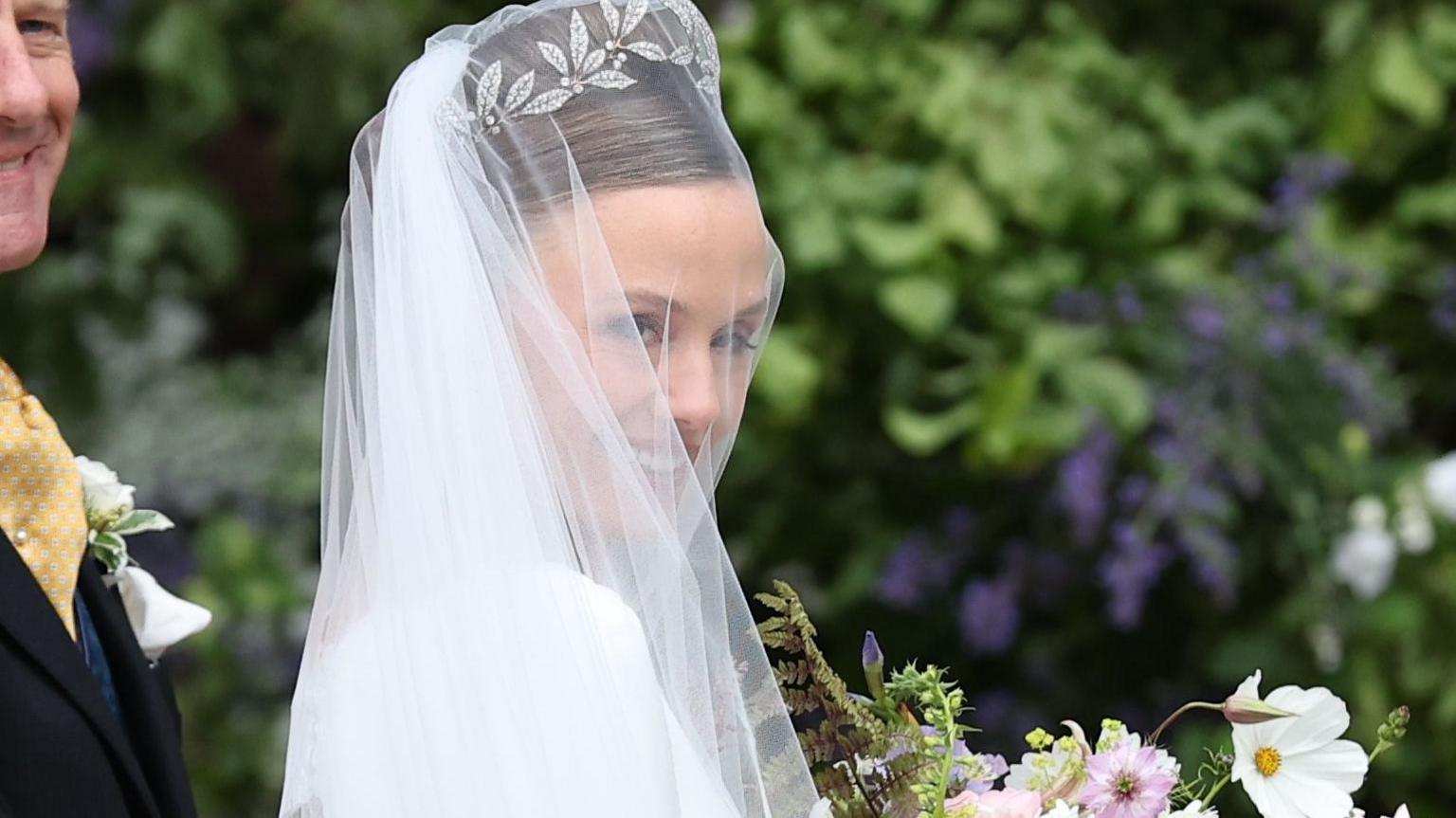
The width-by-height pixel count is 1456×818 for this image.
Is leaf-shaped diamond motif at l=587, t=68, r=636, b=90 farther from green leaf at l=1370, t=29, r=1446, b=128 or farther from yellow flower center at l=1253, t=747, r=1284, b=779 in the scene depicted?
green leaf at l=1370, t=29, r=1446, b=128

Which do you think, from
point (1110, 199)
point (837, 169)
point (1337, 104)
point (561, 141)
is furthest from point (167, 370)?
point (561, 141)

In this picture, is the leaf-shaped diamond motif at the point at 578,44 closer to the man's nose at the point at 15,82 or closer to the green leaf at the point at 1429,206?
the man's nose at the point at 15,82

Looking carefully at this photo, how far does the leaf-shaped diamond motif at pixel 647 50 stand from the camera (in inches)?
63.5

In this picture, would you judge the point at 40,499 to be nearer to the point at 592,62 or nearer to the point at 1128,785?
the point at 592,62


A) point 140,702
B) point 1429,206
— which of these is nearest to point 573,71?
point 140,702

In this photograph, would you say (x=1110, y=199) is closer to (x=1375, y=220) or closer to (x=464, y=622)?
(x=1375, y=220)

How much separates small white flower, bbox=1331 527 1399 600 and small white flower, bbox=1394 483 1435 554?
0.09 feet

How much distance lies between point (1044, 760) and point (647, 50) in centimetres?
72

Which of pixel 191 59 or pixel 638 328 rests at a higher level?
pixel 638 328

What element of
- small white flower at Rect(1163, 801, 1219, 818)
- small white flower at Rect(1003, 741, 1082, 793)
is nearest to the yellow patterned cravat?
small white flower at Rect(1003, 741, 1082, 793)

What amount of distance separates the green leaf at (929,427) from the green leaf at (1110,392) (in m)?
0.20

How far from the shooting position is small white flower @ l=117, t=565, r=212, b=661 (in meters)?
1.96

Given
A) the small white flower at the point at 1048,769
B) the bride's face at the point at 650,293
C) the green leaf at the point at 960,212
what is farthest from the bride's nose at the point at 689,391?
the green leaf at the point at 960,212

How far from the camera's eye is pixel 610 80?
5.22ft
